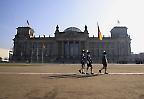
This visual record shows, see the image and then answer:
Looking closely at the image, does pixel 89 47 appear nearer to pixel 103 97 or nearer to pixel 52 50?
pixel 52 50

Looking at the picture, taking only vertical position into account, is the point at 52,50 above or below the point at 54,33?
below

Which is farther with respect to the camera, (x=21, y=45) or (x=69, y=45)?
(x=21, y=45)

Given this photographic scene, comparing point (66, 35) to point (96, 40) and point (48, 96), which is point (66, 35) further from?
point (48, 96)

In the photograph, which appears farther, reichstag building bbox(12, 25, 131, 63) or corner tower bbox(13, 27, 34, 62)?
corner tower bbox(13, 27, 34, 62)

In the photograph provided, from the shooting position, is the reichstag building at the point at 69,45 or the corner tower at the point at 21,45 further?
the corner tower at the point at 21,45

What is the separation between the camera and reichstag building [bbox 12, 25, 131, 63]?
102 meters

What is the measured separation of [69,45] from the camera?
342 ft

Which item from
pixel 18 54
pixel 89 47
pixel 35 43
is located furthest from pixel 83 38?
pixel 18 54

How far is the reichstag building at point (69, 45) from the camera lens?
102 m

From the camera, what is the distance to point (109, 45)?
10306cm

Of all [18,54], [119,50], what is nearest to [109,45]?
[119,50]

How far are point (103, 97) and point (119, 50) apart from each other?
9739 centimetres

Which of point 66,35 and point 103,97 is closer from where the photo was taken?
point 103,97

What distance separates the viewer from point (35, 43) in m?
105
